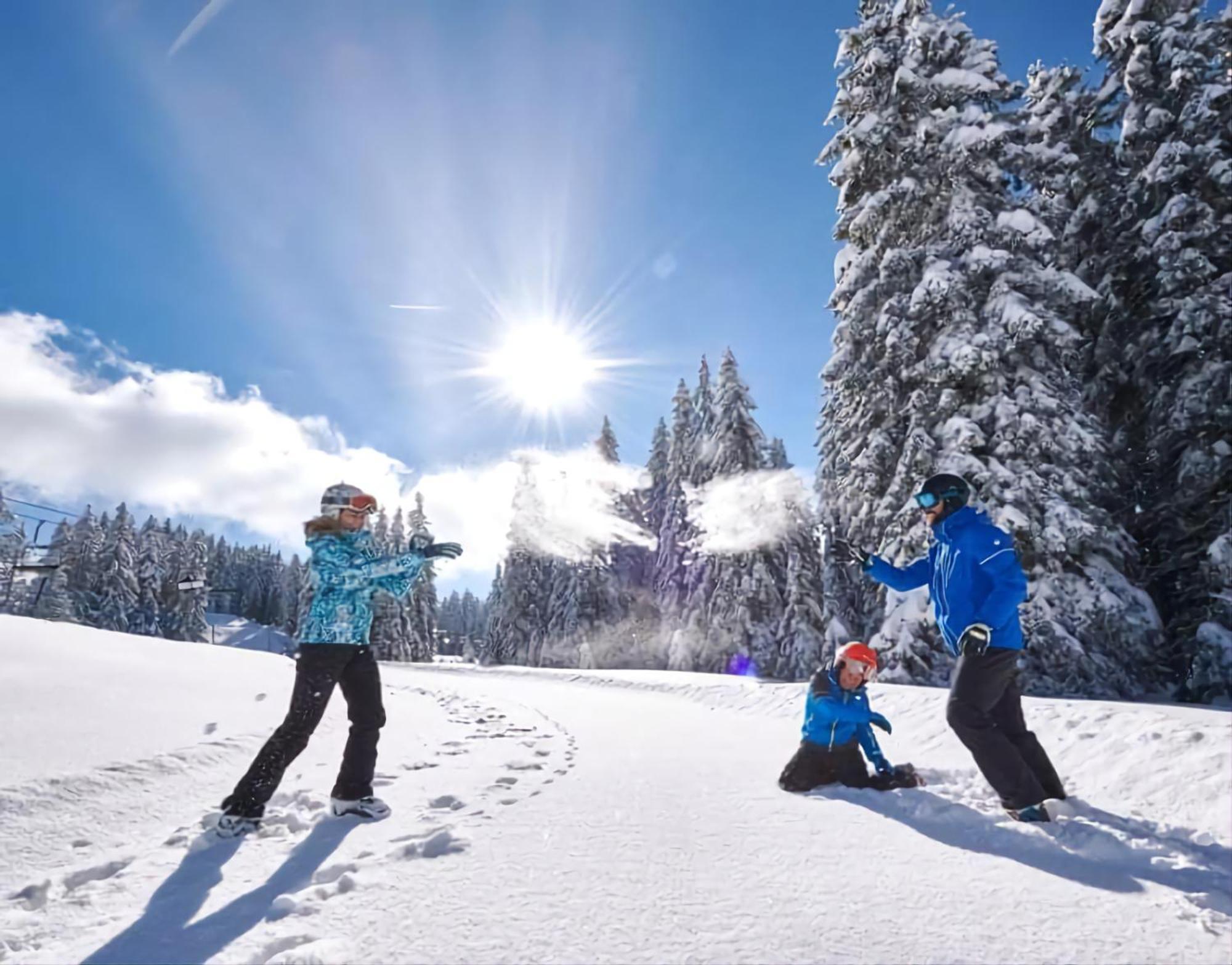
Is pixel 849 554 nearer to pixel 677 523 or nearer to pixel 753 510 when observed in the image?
Result: pixel 753 510

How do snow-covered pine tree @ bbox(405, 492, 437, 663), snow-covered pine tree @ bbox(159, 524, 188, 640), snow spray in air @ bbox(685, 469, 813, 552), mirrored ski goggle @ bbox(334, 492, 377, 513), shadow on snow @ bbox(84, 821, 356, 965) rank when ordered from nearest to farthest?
1. shadow on snow @ bbox(84, 821, 356, 965)
2. mirrored ski goggle @ bbox(334, 492, 377, 513)
3. snow spray in air @ bbox(685, 469, 813, 552)
4. snow-covered pine tree @ bbox(405, 492, 437, 663)
5. snow-covered pine tree @ bbox(159, 524, 188, 640)

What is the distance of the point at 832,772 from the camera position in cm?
436

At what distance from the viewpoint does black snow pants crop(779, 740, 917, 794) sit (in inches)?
168

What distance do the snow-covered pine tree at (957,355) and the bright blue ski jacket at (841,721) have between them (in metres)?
6.62

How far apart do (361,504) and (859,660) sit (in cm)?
344

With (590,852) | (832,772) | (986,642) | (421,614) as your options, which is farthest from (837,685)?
(421,614)

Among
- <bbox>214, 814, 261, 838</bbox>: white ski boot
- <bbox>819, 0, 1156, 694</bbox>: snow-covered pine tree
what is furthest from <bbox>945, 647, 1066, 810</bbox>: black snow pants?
<bbox>819, 0, 1156, 694</bbox>: snow-covered pine tree

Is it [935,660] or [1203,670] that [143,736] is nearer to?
[935,660]

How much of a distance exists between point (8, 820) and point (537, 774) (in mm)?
2865

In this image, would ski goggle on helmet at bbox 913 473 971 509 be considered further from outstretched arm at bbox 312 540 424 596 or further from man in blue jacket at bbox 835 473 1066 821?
outstretched arm at bbox 312 540 424 596

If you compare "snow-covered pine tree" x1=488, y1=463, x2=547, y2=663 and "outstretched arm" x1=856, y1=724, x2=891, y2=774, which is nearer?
"outstretched arm" x1=856, y1=724, x2=891, y2=774

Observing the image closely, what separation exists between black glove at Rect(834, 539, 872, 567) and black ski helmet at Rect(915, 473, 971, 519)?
0.84 meters

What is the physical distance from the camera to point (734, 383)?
29.9m

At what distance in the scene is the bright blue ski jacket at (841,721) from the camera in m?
4.38
